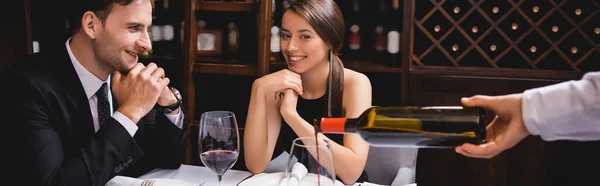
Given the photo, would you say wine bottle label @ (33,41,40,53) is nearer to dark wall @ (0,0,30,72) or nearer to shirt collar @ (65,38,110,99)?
dark wall @ (0,0,30,72)

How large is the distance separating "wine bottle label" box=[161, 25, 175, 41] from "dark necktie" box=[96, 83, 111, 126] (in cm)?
153

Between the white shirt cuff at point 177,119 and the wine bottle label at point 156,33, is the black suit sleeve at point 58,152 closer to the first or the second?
the white shirt cuff at point 177,119

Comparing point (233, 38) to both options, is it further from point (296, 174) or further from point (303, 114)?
point (296, 174)

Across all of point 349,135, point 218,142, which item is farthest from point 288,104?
point 218,142

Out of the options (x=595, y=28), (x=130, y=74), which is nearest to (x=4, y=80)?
(x=130, y=74)

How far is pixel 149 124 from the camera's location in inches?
63.4

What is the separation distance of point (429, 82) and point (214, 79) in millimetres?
1326

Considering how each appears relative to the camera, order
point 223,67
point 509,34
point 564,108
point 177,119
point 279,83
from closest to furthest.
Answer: point 564,108 < point 177,119 < point 279,83 < point 509,34 < point 223,67

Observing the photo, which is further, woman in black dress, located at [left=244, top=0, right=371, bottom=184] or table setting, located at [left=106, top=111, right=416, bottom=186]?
woman in black dress, located at [left=244, top=0, right=371, bottom=184]

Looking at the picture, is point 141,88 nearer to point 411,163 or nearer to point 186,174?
point 186,174

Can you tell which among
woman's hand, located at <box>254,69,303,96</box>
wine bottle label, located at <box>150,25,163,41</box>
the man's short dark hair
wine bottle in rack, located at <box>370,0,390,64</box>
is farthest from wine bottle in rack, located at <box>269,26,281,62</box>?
the man's short dark hair

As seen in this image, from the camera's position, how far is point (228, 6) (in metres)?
2.79

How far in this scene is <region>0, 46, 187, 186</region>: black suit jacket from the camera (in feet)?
3.92

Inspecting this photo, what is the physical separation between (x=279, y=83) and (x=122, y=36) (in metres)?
0.52
